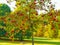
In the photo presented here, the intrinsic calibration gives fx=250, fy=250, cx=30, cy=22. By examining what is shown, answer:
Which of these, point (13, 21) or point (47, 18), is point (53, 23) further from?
point (13, 21)

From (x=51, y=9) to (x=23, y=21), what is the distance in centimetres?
310

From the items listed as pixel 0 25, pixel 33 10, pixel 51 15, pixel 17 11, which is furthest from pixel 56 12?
pixel 0 25

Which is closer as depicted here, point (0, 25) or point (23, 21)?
point (23, 21)

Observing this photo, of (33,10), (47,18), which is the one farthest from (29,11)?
(47,18)

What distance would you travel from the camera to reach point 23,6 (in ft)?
84.6

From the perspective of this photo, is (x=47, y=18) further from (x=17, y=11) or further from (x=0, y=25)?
(x=0, y=25)

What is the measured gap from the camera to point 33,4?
25.4 meters

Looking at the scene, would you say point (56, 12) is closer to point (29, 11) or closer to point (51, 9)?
point (51, 9)

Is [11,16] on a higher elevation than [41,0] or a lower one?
lower

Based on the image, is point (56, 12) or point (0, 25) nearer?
point (56, 12)

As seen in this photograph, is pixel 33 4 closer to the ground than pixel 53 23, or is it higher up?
higher up

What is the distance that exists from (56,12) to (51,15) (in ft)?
1.95

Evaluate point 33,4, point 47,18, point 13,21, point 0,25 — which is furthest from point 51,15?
point 0,25

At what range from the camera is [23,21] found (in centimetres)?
2558
